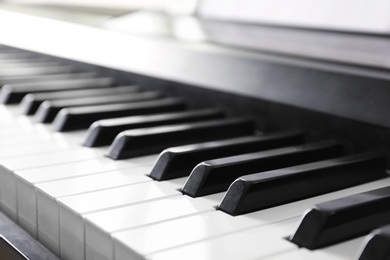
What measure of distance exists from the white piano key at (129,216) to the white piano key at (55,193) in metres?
0.09

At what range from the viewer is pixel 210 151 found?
992mm

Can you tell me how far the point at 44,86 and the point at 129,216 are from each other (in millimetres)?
914

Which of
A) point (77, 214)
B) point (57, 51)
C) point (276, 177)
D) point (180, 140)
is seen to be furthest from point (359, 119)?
point (57, 51)

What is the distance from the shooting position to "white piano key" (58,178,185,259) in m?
0.79

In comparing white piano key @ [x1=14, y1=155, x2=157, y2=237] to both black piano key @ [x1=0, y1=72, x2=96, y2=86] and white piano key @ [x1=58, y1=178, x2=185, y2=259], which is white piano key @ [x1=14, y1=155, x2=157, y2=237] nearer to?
white piano key @ [x1=58, y1=178, x2=185, y2=259]

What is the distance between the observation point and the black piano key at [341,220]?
27.2 inches

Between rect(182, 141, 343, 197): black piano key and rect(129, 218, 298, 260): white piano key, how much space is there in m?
0.13

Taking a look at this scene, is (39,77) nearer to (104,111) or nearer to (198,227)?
(104,111)

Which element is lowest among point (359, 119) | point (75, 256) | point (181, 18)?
point (75, 256)

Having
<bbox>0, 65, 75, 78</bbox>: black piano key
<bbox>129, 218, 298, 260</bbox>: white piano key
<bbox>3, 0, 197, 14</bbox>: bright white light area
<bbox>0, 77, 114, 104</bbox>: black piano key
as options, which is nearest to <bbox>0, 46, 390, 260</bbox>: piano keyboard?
<bbox>129, 218, 298, 260</bbox>: white piano key

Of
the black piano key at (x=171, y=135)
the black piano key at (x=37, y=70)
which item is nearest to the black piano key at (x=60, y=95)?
the black piano key at (x=37, y=70)

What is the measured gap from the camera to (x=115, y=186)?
2.93ft

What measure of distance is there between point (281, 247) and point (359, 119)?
35 centimetres

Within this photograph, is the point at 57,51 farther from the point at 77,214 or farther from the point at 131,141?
the point at 77,214
